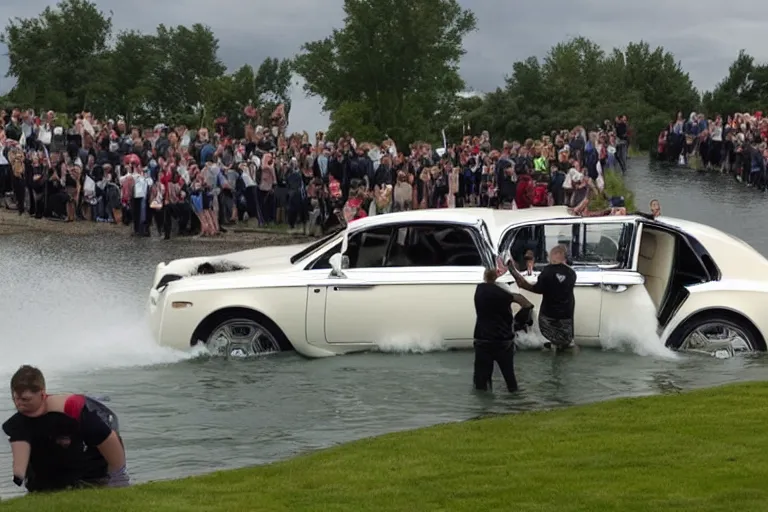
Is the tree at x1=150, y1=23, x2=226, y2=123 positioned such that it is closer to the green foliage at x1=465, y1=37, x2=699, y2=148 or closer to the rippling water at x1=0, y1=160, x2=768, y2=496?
the green foliage at x1=465, y1=37, x2=699, y2=148

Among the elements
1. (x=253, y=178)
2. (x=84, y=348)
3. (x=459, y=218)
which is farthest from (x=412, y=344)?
(x=253, y=178)

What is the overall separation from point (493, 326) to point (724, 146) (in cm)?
2916

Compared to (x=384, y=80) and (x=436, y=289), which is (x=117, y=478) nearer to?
(x=436, y=289)

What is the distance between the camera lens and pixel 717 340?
1317 centimetres

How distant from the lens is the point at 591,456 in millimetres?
8656

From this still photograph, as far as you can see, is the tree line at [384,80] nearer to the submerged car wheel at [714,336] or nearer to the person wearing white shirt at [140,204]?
the person wearing white shirt at [140,204]

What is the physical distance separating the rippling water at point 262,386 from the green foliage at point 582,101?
4562 centimetres

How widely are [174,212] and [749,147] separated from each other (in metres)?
17.5

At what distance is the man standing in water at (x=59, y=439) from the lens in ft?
22.4

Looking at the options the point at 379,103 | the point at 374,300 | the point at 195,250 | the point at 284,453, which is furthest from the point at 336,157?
the point at 379,103

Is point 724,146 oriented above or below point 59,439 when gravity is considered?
above

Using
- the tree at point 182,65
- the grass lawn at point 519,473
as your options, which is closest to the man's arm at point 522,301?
the grass lawn at point 519,473

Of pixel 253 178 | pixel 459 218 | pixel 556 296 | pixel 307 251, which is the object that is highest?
pixel 253 178

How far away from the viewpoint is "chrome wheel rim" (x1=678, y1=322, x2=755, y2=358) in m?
13.1
